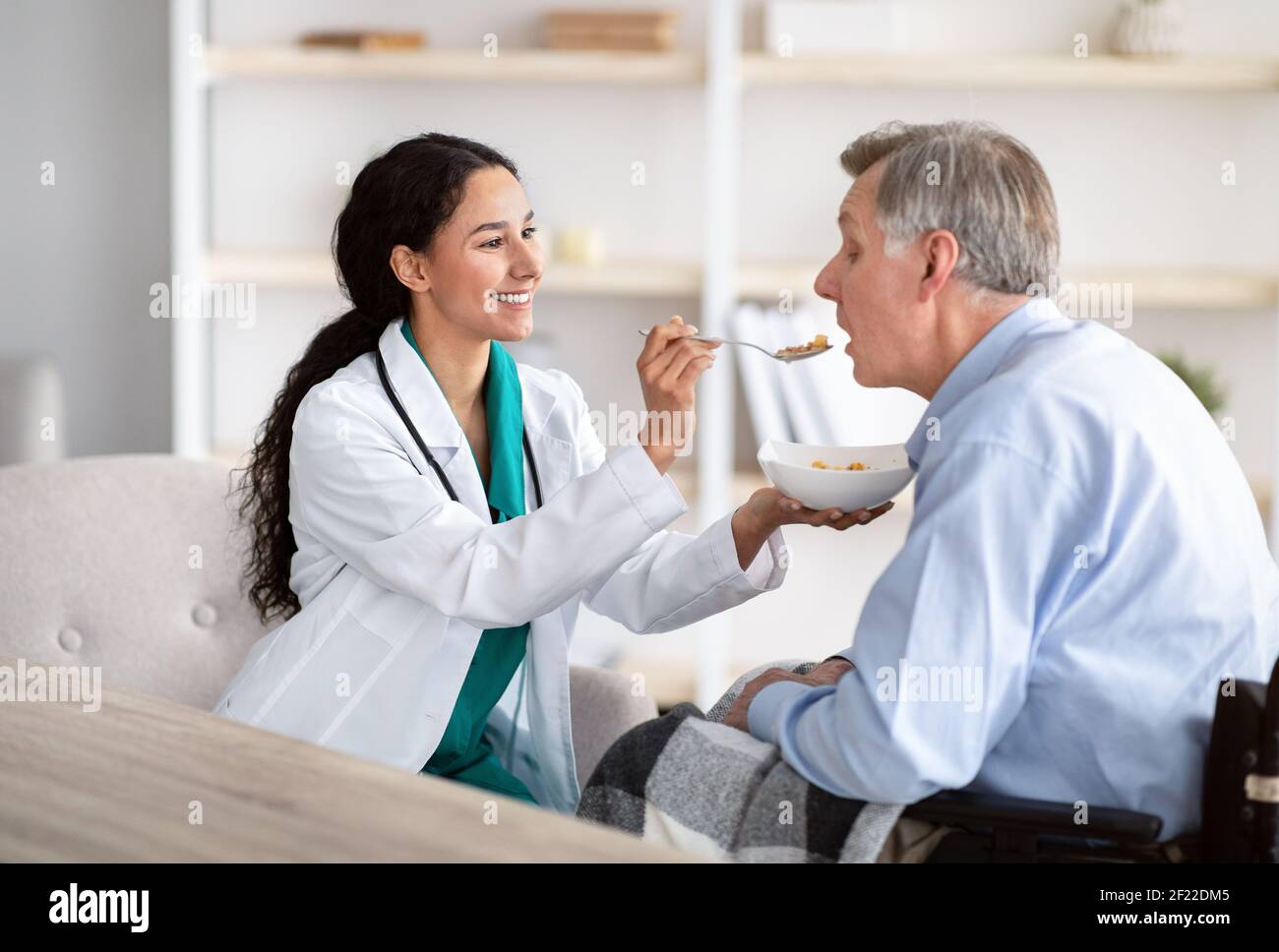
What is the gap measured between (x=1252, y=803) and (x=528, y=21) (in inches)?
123

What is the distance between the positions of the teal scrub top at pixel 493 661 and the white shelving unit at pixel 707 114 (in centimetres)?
155

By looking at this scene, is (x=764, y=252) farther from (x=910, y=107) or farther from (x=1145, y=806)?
(x=1145, y=806)

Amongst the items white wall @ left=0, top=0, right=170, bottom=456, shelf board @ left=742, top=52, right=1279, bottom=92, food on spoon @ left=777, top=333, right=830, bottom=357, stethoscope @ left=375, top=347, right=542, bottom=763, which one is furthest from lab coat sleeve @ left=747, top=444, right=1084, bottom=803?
white wall @ left=0, top=0, right=170, bottom=456

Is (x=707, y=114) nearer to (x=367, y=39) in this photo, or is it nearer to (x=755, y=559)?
(x=367, y=39)

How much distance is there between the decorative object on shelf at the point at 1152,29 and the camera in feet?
11.2

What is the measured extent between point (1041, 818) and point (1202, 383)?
250cm

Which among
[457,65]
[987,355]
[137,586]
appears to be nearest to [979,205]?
[987,355]

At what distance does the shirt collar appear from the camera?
1.46m

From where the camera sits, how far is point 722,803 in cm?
133

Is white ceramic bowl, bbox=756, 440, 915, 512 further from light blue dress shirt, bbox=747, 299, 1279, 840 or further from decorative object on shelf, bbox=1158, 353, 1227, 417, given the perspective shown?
decorative object on shelf, bbox=1158, 353, 1227, 417

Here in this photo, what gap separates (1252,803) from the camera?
118 centimetres

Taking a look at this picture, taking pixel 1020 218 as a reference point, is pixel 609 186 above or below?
above

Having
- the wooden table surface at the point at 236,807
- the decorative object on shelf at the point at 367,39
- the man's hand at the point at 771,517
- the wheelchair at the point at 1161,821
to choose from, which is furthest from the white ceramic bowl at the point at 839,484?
the decorative object on shelf at the point at 367,39
